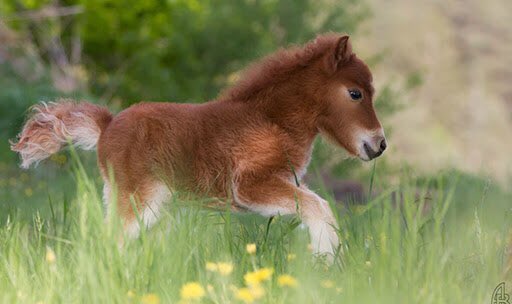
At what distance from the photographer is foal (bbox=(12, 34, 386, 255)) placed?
5.69 metres

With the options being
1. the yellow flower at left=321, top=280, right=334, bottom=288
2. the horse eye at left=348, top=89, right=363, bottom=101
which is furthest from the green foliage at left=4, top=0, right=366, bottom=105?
the yellow flower at left=321, top=280, right=334, bottom=288

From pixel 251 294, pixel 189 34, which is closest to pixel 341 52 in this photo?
pixel 251 294

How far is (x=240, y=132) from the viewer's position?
581cm

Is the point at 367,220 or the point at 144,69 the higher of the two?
the point at 367,220

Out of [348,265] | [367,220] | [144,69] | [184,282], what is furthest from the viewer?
[144,69]

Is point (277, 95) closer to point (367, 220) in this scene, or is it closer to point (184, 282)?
point (367, 220)

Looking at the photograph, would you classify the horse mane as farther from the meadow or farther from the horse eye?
the meadow

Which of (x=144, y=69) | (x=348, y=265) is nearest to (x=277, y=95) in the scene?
(x=348, y=265)

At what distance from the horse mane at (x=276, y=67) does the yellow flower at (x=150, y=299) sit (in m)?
2.16

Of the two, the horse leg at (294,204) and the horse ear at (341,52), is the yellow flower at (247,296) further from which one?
the horse ear at (341,52)

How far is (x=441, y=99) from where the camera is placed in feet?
186

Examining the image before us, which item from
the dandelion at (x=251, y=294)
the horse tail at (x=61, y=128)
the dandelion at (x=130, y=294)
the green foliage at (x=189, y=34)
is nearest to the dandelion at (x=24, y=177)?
the horse tail at (x=61, y=128)

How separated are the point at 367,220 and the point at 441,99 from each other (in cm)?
5250

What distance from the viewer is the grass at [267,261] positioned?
13.7 ft
